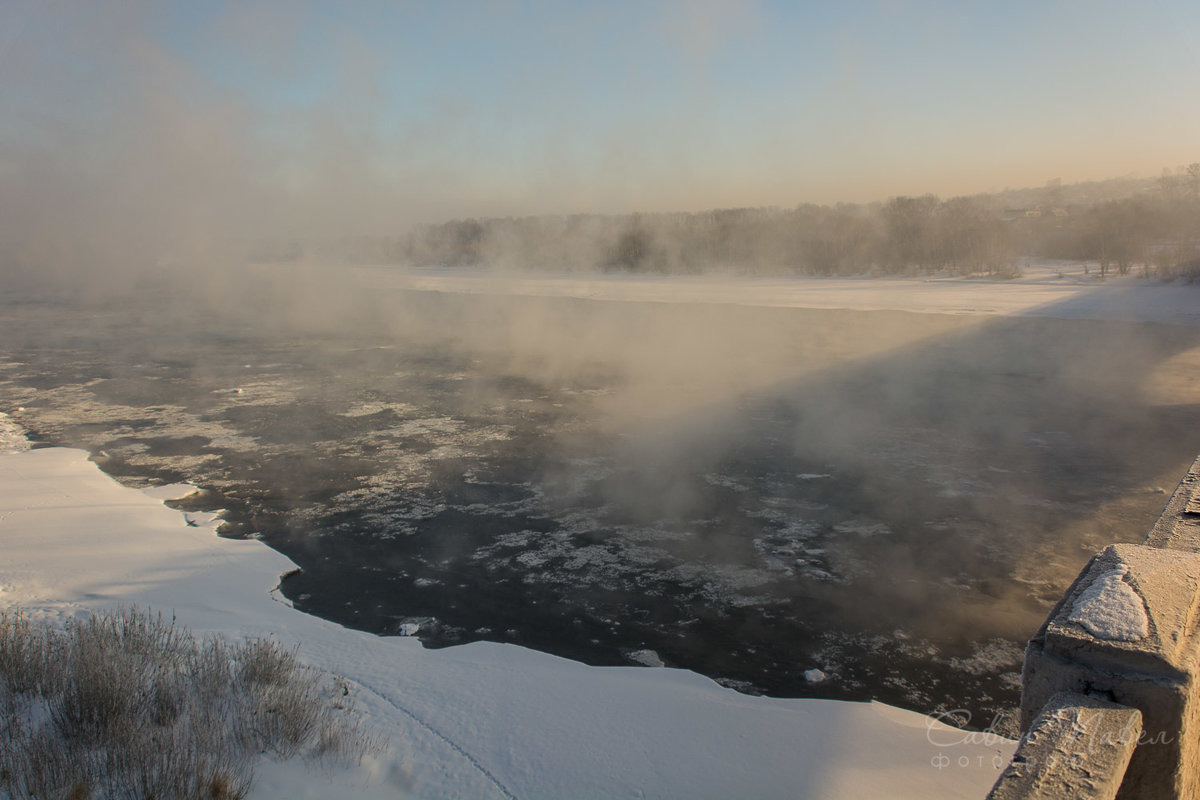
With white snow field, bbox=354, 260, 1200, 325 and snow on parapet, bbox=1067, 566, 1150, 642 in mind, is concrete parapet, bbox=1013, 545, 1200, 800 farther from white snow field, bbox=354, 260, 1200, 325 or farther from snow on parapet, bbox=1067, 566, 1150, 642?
white snow field, bbox=354, 260, 1200, 325

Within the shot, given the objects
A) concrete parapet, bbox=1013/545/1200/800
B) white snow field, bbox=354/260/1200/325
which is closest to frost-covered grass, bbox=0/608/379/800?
concrete parapet, bbox=1013/545/1200/800

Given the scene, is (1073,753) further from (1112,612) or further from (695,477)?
(695,477)

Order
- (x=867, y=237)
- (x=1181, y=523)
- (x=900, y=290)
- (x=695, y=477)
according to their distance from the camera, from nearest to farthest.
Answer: (x=1181, y=523) < (x=695, y=477) < (x=900, y=290) < (x=867, y=237)

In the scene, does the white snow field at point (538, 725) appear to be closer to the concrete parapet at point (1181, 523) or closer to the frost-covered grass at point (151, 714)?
the frost-covered grass at point (151, 714)

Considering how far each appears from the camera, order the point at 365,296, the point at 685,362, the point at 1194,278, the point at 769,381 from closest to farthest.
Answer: the point at 769,381 < the point at 685,362 < the point at 1194,278 < the point at 365,296

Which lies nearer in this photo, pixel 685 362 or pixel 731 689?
pixel 731 689

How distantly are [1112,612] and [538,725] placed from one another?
195cm

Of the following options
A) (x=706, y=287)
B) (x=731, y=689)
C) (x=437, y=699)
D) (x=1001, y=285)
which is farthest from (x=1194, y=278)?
(x=437, y=699)

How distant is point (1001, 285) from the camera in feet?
58.4

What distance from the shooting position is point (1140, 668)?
1.79 meters

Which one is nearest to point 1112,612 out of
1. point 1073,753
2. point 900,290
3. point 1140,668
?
point 1140,668

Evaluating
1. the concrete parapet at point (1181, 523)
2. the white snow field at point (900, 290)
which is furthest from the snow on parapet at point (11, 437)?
the white snow field at point (900, 290)

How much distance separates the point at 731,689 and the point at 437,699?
1244 millimetres

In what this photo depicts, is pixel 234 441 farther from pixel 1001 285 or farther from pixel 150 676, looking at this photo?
pixel 1001 285
